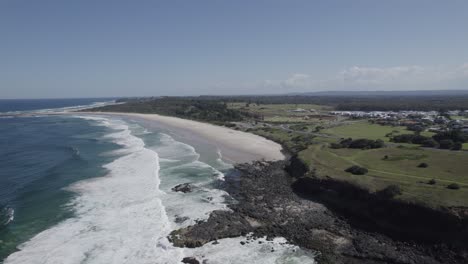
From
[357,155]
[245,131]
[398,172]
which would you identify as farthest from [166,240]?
[245,131]

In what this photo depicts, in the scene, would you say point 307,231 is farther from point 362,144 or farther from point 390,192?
point 362,144

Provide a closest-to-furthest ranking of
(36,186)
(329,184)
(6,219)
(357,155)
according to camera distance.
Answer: (6,219) < (329,184) < (36,186) < (357,155)

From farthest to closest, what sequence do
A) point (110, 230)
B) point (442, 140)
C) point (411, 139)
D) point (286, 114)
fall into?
point (286, 114) < point (411, 139) < point (442, 140) < point (110, 230)

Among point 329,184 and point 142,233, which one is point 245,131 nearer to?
point 329,184

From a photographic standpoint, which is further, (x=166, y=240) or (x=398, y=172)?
(x=398, y=172)

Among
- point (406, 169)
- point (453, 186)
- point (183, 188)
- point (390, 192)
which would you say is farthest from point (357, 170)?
point (183, 188)

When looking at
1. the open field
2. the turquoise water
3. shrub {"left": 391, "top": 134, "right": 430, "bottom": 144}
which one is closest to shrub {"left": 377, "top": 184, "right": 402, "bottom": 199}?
the turquoise water
